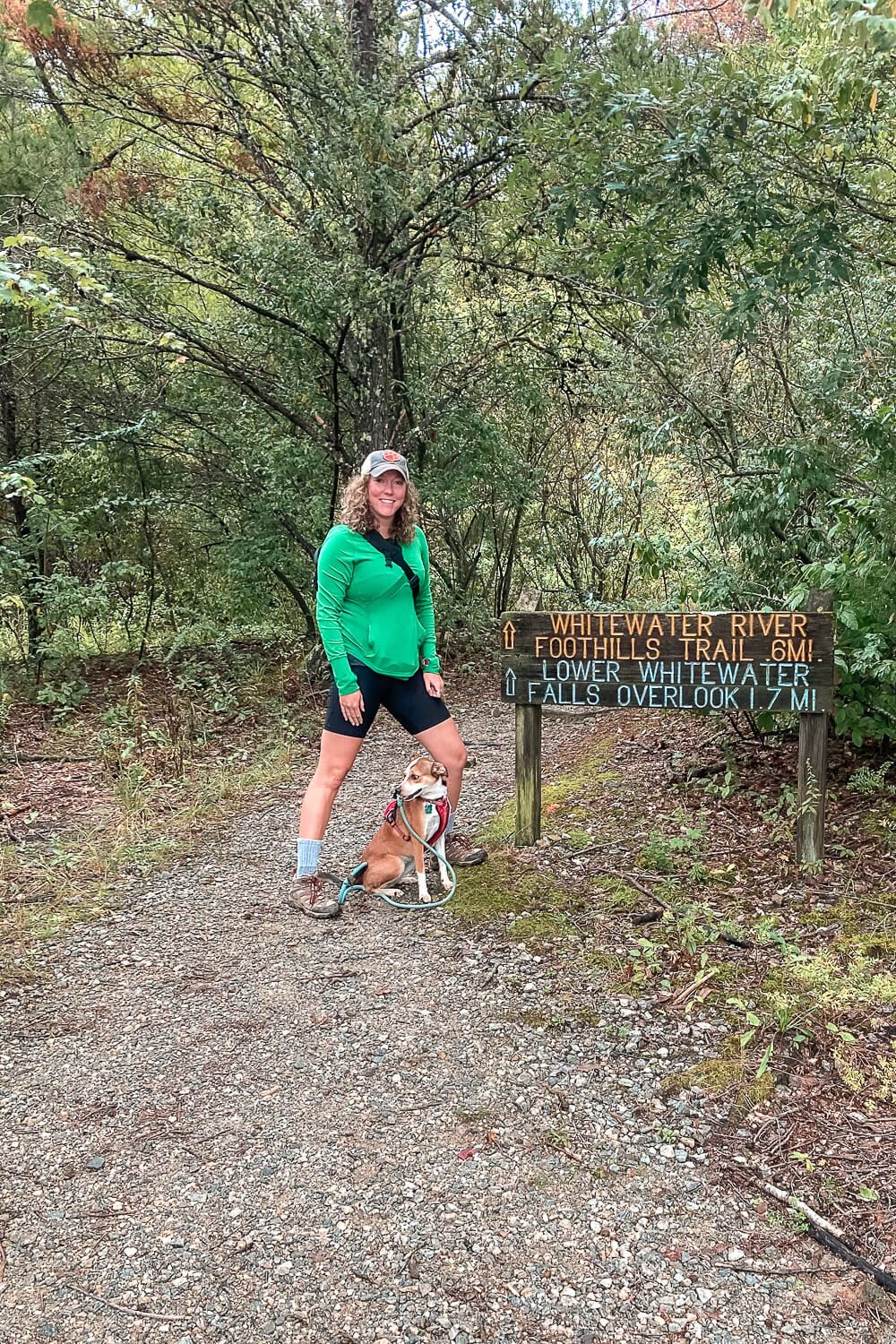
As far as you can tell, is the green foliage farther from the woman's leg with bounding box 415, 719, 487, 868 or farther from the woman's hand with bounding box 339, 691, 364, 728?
the woman's hand with bounding box 339, 691, 364, 728

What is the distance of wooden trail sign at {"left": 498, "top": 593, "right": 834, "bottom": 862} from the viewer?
4.22 metres

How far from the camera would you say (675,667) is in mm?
4418

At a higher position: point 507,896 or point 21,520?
point 21,520

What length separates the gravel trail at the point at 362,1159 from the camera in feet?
6.97

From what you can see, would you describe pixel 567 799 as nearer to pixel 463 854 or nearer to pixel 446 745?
pixel 463 854

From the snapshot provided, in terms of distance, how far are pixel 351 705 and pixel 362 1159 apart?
196cm

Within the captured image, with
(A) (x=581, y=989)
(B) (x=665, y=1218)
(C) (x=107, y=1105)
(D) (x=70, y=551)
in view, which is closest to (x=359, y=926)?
(A) (x=581, y=989)

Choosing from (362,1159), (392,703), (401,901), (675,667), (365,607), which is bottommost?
(362,1159)

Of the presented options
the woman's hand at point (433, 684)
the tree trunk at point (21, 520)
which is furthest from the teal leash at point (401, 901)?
the tree trunk at point (21, 520)

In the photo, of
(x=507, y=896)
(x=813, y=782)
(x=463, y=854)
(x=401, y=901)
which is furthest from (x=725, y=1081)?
(x=463, y=854)

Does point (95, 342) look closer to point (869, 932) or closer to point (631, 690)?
point (631, 690)

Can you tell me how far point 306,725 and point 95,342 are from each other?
3983mm

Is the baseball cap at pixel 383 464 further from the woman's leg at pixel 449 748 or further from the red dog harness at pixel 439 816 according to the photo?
the red dog harness at pixel 439 816

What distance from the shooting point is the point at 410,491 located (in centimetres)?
424
